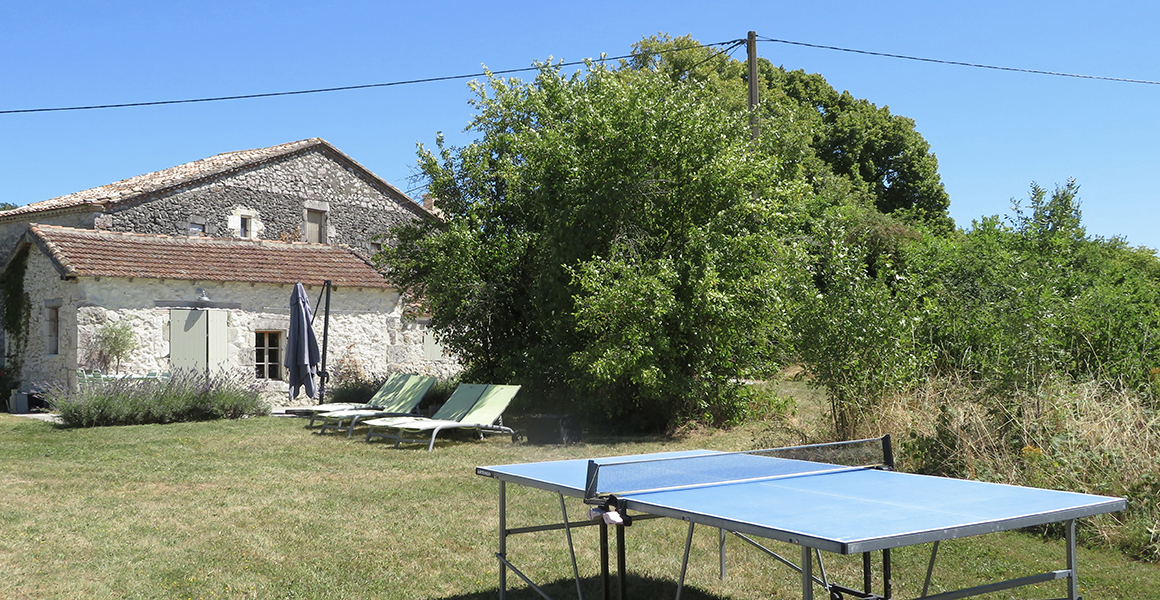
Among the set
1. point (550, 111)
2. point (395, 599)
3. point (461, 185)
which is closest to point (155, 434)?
point (461, 185)

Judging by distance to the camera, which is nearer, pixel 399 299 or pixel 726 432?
pixel 726 432

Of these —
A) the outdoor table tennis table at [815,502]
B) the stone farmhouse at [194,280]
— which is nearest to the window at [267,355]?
the stone farmhouse at [194,280]

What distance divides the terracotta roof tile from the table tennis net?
15.6 meters

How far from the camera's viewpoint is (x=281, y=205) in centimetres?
2481

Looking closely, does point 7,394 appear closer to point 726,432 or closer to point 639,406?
point 639,406

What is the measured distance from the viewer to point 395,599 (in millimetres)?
5090

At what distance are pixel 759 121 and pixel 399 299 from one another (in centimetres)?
982

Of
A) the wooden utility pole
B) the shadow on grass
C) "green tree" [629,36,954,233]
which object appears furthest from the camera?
"green tree" [629,36,954,233]

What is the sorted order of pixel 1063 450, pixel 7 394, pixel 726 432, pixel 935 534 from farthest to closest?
pixel 7 394 < pixel 726 432 < pixel 1063 450 < pixel 935 534

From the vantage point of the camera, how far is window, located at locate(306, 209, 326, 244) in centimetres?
2555

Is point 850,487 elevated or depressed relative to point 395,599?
elevated

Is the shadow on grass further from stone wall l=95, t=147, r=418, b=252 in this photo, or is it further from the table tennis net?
stone wall l=95, t=147, r=418, b=252

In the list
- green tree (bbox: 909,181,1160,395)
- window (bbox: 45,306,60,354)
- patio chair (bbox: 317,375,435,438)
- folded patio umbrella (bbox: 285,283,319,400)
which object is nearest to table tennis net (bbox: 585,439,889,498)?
green tree (bbox: 909,181,1160,395)

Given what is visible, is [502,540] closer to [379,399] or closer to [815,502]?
[815,502]
